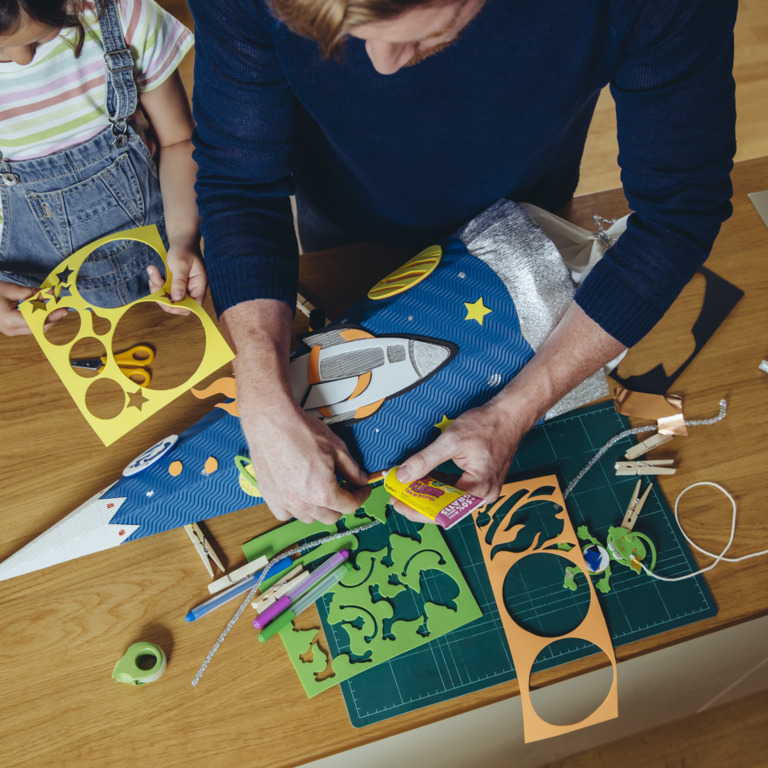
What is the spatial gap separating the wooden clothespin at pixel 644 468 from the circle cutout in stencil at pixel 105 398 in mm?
659

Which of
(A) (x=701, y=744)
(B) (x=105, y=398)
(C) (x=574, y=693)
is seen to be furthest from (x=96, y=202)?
(A) (x=701, y=744)

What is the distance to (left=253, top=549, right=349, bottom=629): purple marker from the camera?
732mm

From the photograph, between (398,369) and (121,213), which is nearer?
(398,369)

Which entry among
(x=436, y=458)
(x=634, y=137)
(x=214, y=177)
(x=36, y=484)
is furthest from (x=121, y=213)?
(x=634, y=137)

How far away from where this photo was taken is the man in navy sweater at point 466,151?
1.97ft

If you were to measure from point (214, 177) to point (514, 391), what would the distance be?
44 cm

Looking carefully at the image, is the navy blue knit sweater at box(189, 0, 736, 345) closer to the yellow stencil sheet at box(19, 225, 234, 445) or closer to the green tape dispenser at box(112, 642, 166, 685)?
the yellow stencil sheet at box(19, 225, 234, 445)

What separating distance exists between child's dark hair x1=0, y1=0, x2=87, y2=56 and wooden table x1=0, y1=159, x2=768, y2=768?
0.38m

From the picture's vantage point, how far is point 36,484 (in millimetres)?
804

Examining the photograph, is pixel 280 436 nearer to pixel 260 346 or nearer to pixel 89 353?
pixel 260 346

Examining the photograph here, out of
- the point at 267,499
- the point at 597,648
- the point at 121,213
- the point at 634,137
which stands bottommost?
the point at 597,648

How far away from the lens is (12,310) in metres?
0.85

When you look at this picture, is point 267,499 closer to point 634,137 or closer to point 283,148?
point 283,148

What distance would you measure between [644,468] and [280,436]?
481mm
